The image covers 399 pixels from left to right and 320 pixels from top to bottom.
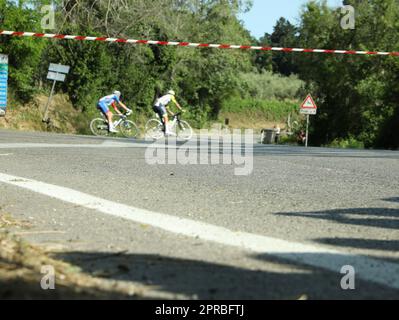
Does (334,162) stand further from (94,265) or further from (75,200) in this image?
(94,265)

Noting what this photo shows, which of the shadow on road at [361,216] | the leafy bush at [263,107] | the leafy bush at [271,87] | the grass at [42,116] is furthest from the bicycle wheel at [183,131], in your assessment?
the leafy bush at [271,87]

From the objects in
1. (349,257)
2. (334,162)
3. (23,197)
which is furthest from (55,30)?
(349,257)

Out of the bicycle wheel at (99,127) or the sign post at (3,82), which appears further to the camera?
the sign post at (3,82)

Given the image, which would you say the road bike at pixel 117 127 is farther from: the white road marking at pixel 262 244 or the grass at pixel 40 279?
the grass at pixel 40 279

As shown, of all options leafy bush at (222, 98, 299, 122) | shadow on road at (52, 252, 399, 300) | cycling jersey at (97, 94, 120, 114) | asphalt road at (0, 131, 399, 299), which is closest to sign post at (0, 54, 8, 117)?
cycling jersey at (97, 94, 120, 114)

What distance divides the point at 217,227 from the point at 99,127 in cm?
1967

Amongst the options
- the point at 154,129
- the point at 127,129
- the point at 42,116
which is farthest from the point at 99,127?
the point at 42,116

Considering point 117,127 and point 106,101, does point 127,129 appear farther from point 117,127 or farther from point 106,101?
point 106,101

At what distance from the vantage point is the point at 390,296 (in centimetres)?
344

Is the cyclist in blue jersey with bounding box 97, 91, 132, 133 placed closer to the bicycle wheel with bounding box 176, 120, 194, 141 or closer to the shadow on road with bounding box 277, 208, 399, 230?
the bicycle wheel with bounding box 176, 120, 194, 141

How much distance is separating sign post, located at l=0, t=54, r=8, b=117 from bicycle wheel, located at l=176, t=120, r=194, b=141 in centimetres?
1023

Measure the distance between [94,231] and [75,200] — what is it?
5.24 ft

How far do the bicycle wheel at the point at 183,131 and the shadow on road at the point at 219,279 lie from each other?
19.4 meters

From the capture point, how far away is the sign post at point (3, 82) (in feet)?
102
